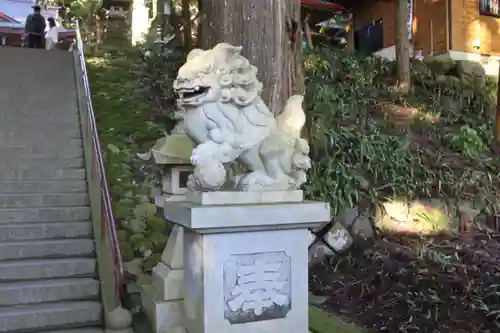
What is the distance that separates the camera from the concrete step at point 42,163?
6164 millimetres

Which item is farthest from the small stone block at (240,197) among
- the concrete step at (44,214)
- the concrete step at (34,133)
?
the concrete step at (34,133)

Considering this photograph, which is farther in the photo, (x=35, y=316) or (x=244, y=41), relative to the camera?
(x=244, y=41)

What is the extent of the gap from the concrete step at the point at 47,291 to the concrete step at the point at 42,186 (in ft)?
5.12

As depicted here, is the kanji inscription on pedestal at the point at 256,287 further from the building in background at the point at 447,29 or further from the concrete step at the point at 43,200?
the building in background at the point at 447,29

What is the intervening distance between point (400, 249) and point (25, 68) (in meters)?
7.18

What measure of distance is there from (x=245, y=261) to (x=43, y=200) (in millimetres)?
3304

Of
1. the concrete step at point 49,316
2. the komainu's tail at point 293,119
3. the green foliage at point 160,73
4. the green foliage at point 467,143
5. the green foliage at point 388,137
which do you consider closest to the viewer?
the komainu's tail at point 293,119

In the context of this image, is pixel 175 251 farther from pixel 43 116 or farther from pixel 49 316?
pixel 43 116

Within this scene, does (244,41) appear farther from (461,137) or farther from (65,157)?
(461,137)

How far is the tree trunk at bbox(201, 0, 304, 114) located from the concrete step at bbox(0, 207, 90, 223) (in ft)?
7.08

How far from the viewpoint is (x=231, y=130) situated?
3.07 metres

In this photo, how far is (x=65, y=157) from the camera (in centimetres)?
653

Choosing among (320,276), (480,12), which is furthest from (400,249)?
(480,12)

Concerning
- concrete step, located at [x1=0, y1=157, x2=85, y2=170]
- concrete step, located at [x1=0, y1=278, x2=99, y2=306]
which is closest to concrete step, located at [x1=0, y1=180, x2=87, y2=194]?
concrete step, located at [x1=0, y1=157, x2=85, y2=170]
